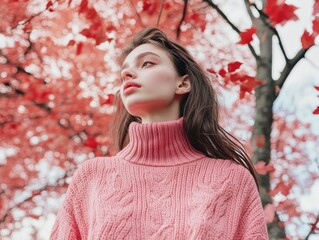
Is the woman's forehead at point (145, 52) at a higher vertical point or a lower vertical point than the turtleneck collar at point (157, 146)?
higher

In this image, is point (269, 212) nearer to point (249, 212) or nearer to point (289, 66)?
point (289, 66)

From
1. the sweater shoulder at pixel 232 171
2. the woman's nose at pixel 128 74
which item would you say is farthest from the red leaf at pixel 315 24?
the woman's nose at pixel 128 74

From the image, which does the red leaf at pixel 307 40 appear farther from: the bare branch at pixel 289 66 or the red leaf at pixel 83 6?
the red leaf at pixel 83 6

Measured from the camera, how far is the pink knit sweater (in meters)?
2.62

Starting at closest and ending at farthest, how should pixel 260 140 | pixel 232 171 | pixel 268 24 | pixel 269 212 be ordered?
pixel 232 171 → pixel 269 212 → pixel 260 140 → pixel 268 24

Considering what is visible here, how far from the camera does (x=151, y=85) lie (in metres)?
2.91

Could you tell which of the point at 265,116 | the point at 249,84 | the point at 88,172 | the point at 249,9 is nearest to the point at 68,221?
the point at 88,172

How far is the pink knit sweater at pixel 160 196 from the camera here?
8.59 feet

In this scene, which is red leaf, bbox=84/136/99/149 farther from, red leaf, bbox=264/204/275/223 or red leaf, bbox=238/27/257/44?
red leaf, bbox=264/204/275/223

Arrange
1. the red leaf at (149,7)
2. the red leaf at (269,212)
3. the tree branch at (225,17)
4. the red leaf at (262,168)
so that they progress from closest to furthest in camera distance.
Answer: the red leaf at (269,212)
the red leaf at (262,168)
the tree branch at (225,17)
the red leaf at (149,7)

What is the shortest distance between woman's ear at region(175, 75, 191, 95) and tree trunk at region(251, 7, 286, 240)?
50.3 inches

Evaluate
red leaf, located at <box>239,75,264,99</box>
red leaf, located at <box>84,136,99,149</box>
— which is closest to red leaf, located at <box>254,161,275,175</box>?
red leaf, located at <box>239,75,264,99</box>

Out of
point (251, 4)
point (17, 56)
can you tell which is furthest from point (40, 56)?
point (251, 4)

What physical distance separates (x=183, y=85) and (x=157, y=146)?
1.28 feet
